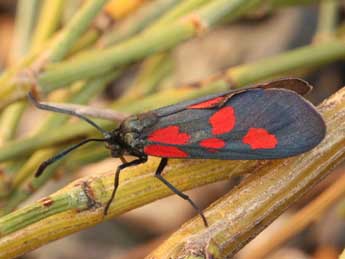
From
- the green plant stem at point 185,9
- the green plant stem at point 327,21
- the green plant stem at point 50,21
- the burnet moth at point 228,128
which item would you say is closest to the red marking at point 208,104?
the burnet moth at point 228,128

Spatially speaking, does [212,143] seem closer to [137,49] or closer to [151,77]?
[137,49]

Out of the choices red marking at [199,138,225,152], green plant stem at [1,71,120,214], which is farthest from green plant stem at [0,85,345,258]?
green plant stem at [1,71,120,214]

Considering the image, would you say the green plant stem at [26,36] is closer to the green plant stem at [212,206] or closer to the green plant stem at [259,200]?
the green plant stem at [212,206]

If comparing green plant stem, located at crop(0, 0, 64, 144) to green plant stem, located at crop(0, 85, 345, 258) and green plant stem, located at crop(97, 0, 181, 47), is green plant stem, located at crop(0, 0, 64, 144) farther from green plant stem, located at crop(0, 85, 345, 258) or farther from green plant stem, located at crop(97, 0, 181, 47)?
green plant stem, located at crop(0, 85, 345, 258)

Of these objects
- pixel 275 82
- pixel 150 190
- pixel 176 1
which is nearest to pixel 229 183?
pixel 176 1

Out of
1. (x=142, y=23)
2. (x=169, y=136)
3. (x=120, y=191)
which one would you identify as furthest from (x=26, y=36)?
Result: (x=120, y=191)

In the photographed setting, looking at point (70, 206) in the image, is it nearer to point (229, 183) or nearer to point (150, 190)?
point (150, 190)
